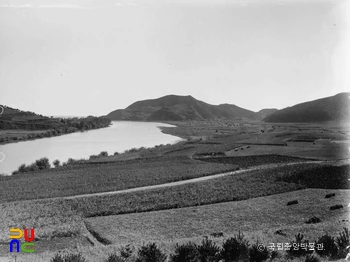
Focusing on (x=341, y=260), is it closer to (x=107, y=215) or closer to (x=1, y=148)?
Result: (x=107, y=215)

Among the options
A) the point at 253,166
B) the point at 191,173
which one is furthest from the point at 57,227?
the point at 253,166

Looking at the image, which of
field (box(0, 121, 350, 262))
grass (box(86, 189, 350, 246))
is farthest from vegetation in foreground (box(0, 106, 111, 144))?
grass (box(86, 189, 350, 246))

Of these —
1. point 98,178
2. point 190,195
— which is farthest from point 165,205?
point 98,178

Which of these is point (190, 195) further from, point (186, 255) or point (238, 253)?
point (186, 255)

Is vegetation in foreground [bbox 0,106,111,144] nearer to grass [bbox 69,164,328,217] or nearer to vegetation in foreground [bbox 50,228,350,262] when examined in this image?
grass [bbox 69,164,328,217]

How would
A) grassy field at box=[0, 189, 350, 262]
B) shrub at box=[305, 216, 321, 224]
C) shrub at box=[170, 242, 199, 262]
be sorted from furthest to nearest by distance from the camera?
1. shrub at box=[305, 216, 321, 224]
2. grassy field at box=[0, 189, 350, 262]
3. shrub at box=[170, 242, 199, 262]
